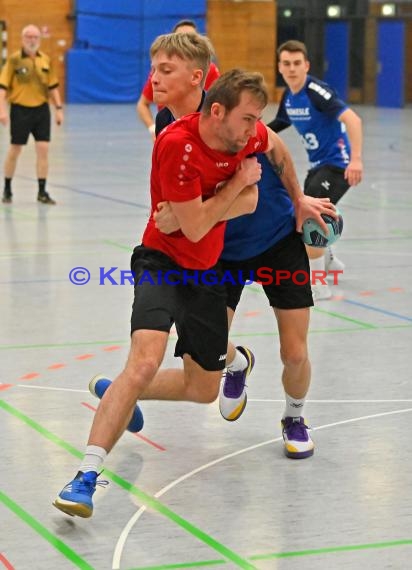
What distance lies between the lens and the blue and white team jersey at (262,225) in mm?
4723

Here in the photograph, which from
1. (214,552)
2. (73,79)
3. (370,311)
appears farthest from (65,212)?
(73,79)

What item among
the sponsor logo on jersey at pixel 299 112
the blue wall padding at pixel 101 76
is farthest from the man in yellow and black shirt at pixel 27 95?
the blue wall padding at pixel 101 76

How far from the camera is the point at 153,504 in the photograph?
13.8ft

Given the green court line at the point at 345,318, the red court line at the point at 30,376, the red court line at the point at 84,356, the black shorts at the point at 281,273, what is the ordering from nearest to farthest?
the black shorts at the point at 281,273, the red court line at the point at 30,376, the red court line at the point at 84,356, the green court line at the point at 345,318

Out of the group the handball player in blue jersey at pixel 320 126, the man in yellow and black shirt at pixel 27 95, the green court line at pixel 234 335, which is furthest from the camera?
the man in yellow and black shirt at pixel 27 95

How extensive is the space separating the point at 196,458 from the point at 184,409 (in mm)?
717

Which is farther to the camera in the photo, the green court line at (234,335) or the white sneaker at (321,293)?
the white sneaker at (321,293)

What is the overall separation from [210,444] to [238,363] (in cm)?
37

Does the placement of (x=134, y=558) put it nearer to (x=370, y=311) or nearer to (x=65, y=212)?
(x=370, y=311)

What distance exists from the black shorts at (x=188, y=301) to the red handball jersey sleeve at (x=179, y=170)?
1.06 ft

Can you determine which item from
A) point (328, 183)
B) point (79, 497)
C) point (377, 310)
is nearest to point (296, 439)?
point (79, 497)

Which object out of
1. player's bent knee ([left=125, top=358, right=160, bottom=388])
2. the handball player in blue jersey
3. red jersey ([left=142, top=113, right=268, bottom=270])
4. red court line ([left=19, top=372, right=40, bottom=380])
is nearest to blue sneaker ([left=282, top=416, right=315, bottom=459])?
red jersey ([left=142, top=113, right=268, bottom=270])

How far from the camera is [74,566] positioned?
3.63 metres

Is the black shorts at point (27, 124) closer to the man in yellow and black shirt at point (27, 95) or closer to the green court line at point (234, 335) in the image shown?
the man in yellow and black shirt at point (27, 95)
